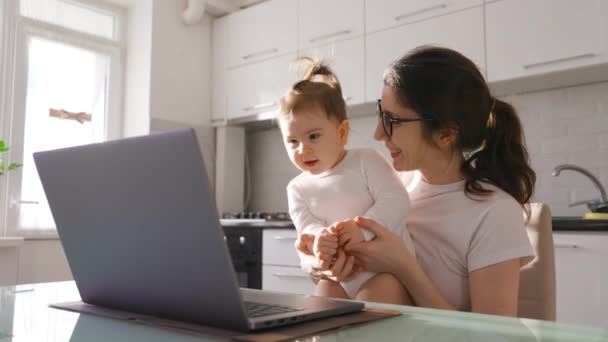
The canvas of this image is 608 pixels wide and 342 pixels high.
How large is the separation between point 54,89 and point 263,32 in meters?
1.42

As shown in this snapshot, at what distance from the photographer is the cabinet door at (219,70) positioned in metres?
4.16

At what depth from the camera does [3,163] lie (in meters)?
3.22

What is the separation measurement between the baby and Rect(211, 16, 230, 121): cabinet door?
8.38 ft

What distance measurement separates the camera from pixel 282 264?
3.14 meters

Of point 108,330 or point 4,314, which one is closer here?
point 108,330

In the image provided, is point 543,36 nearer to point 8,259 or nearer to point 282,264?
point 282,264

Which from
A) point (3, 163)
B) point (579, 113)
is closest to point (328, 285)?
point (579, 113)

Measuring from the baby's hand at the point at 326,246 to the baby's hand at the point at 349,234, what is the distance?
0.07ft

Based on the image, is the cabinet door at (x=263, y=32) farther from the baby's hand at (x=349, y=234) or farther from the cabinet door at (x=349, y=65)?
the baby's hand at (x=349, y=234)

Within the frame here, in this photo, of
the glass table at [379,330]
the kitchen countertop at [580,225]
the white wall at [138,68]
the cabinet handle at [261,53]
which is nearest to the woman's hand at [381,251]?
the glass table at [379,330]

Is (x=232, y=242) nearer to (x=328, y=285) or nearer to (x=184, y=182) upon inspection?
(x=328, y=285)

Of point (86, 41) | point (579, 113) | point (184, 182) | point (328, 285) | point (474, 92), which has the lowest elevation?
point (328, 285)

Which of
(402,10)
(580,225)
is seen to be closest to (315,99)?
(580,225)

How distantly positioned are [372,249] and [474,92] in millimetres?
426
